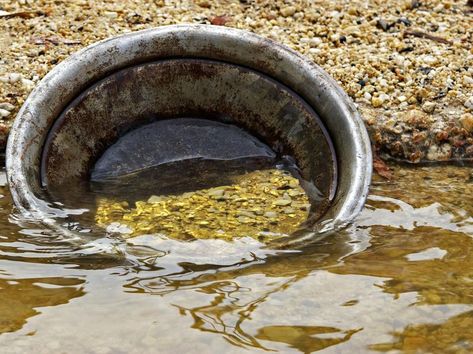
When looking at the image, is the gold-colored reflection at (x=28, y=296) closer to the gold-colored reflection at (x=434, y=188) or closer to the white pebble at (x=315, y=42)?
the gold-colored reflection at (x=434, y=188)

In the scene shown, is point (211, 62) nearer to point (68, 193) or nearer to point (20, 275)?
point (68, 193)

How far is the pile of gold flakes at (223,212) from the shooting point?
11.3 feet

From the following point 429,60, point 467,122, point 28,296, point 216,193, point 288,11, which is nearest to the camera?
point 28,296

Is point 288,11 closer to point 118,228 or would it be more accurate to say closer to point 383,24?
point 383,24

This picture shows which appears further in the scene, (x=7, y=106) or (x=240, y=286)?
(x=7, y=106)

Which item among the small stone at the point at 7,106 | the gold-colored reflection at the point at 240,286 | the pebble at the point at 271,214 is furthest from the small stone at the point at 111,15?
the gold-colored reflection at the point at 240,286

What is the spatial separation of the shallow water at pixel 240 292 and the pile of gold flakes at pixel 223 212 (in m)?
0.18

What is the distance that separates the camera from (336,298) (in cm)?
268

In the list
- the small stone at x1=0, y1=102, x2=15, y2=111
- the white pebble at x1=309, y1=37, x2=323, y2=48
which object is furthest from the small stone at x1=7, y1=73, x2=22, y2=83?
the white pebble at x1=309, y1=37, x2=323, y2=48

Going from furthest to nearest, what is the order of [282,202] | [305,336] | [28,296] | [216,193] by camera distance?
[216,193]
[282,202]
[28,296]
[305,336]

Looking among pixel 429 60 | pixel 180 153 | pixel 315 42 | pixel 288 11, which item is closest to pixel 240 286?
pixel 180 153

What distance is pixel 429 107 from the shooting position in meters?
4.54

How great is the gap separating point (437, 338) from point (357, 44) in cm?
325

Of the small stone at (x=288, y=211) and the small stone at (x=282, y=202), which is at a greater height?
the small stone at (x=282, y=202)
